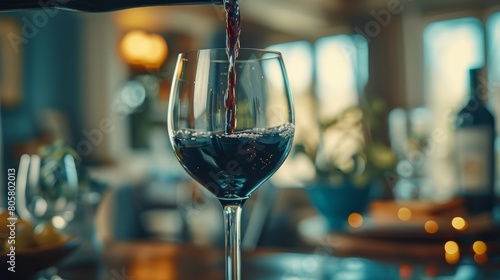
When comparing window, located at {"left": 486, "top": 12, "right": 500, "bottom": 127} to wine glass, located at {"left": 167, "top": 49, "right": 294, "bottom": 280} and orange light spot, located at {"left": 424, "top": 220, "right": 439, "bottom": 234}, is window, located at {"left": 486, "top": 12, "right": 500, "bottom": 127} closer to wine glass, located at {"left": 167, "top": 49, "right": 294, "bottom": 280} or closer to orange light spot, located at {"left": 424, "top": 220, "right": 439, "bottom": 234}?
orange light spot, located at {"left": 424, "top": 220, "right": 439, "bottom": 234}

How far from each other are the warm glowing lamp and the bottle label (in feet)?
10.3

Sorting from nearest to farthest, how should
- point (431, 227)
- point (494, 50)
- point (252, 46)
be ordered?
point (431, 227) → point (494, 50) → point (252, 46)

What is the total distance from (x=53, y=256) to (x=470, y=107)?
0.82 meters

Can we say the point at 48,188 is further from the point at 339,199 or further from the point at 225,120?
the point at 339,199

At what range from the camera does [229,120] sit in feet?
1.46

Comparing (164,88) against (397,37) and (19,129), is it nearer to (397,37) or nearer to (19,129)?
(19,129)

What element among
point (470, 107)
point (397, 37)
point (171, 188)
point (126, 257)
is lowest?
point (171, 188)

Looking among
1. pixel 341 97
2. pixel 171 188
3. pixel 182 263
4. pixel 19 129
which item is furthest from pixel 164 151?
pixel 182 263

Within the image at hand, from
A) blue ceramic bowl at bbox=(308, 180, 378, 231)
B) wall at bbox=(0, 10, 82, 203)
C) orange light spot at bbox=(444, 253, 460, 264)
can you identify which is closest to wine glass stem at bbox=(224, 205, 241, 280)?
orange light spot at bbox=(444, 253, 460, 264)

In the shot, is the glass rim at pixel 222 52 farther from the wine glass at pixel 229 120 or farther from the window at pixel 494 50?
the window at pixel 494 50

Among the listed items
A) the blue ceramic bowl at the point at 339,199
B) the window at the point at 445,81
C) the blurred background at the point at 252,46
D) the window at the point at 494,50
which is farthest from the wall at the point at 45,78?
the blue ceramic bowl at the point at 339,199

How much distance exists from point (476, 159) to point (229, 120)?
29.8 inches

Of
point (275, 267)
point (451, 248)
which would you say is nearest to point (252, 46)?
point (451, 248)

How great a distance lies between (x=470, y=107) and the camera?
107 cm
